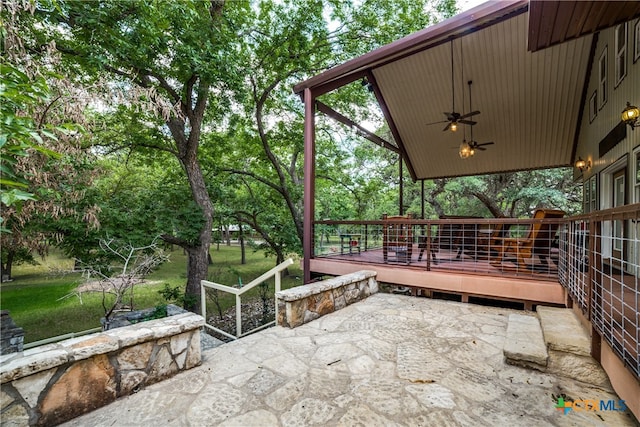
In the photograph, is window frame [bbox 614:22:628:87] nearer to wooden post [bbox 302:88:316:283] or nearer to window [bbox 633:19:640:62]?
window [bbox 633:19:640:62]

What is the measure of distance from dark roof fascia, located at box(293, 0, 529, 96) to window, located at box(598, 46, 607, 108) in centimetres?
268

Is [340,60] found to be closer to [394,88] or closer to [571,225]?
[394,88]

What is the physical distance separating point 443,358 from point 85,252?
23.3ft

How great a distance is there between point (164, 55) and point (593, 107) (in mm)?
9009

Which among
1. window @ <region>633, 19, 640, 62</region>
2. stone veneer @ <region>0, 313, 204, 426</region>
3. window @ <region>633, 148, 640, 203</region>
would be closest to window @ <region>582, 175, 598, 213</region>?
window @ <region>633, 148, 640, 203</region>

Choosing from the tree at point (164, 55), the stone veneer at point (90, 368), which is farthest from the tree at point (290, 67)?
the stone veneer at point (90, 368)

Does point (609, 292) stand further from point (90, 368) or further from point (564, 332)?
point (90, 368)

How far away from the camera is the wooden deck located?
379 centimetres

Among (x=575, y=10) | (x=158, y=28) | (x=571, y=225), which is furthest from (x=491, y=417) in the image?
(x=158, y=28)

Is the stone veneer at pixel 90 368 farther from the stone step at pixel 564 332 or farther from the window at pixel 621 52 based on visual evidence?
the window at pixel 621 52

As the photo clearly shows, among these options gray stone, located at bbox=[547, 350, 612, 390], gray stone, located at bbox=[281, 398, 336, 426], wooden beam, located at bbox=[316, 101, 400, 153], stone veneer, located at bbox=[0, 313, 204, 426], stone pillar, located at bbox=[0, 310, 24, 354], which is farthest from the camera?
wooden beam, located at bbox=[316, 101, 400, 153]

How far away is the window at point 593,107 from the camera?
5880mm

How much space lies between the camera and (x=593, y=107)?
6.09 m

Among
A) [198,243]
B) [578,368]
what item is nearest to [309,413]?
[578,368]
